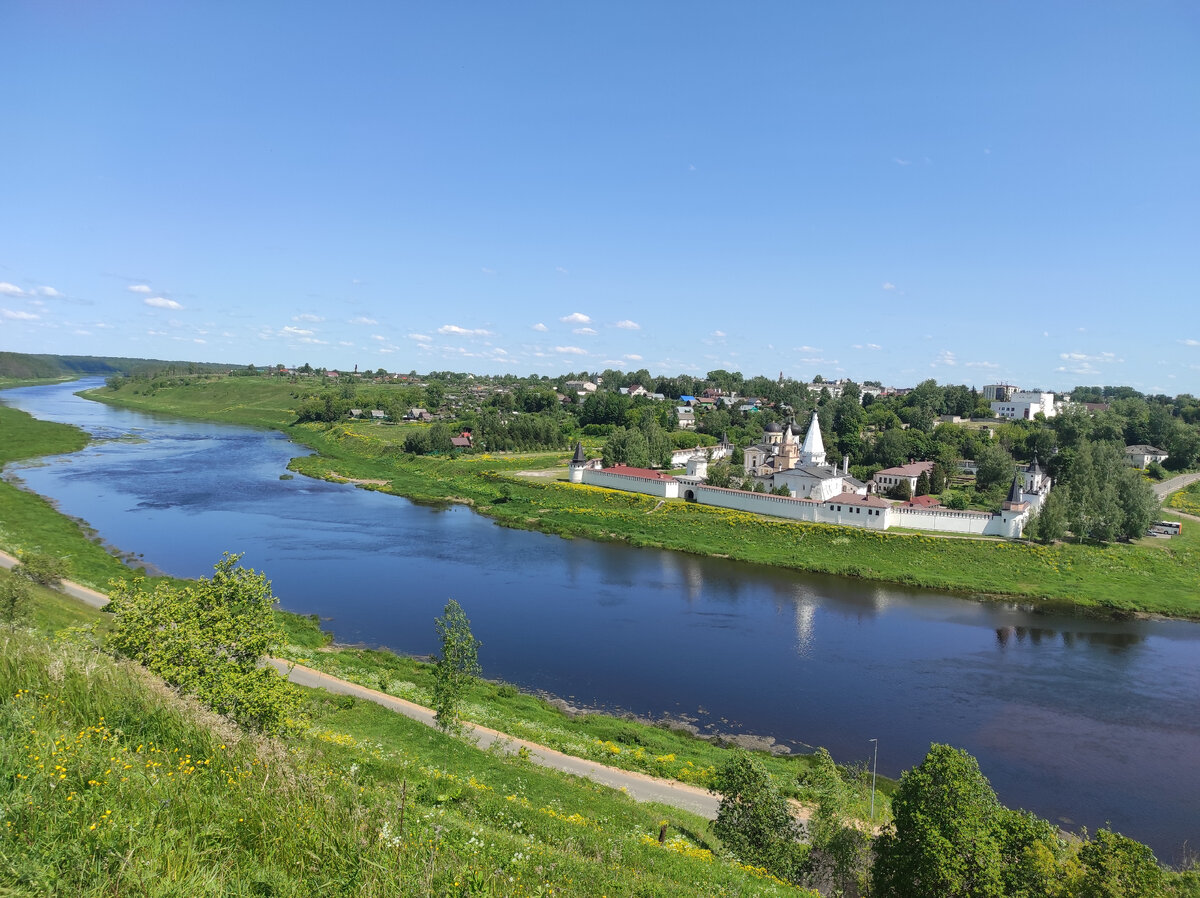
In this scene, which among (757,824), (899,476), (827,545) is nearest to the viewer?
(757,824)

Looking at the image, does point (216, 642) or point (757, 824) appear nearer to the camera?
point (757, 824)

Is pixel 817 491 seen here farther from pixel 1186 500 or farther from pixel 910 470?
pixel 1186 500

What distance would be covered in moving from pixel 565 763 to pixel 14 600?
42.6ft

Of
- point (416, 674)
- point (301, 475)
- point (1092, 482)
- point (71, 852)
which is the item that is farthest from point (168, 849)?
point (301, 475)

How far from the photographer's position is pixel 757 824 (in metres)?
10.2

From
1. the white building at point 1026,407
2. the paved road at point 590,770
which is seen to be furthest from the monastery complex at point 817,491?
the white building at point 1026,407

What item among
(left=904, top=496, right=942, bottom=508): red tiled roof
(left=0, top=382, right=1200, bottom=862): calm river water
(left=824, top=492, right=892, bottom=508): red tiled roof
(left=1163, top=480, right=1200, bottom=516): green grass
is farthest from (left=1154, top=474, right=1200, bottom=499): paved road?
(left=0, top=382, right=1200, bottom=862): calm river water

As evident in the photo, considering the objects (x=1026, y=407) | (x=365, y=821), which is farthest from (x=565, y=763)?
(x=1026, y=407)

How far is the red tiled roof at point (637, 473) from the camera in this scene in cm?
4647

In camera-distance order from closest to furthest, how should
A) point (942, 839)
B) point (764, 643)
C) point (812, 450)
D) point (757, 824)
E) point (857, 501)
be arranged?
point (942, 839) → point (757, 824) → point (764, 643) → point (857, 501) → point (812, 450)

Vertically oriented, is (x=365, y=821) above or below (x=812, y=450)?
below

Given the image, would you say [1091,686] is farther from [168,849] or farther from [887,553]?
[168,849]

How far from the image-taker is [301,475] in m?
54.1

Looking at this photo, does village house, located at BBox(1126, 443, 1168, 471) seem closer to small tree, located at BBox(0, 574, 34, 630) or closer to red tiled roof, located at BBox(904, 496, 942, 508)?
red tiled roof, located at BBox(904, 496, 942, 508)
